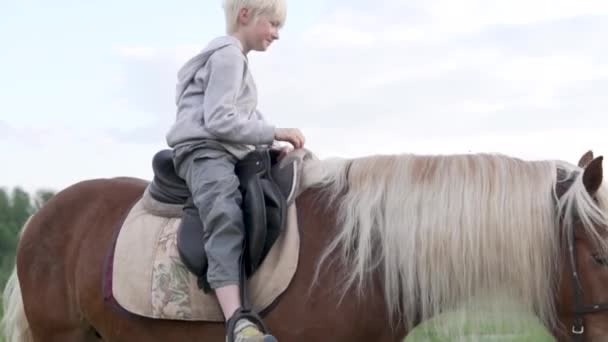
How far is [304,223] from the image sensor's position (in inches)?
150

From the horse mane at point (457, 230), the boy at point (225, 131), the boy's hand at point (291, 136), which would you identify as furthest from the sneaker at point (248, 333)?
the boy's hand at point (291, 136)

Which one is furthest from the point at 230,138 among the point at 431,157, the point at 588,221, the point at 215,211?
the point at 588,221

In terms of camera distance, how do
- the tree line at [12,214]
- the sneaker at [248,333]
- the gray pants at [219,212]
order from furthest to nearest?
the tree line at [12,214], the gray pants at [219,212], the sneaker at [248,333]

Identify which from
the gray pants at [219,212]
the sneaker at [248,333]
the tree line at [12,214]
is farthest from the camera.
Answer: the tree line at [12,214]

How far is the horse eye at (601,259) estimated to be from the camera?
11.5 feet

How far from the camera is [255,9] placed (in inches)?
155

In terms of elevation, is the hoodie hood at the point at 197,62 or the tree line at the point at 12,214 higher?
the hoodie hood at the point at 197,62

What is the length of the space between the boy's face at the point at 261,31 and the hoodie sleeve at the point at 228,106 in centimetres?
14

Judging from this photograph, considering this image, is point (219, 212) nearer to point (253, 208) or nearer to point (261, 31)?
point (253, 208)

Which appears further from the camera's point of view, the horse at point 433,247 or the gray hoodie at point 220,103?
the gray hoodie at point 220,103

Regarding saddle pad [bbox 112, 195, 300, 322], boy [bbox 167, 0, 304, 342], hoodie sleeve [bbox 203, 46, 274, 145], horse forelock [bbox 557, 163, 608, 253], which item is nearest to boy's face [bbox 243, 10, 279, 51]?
boy [bbox 167, 0, 304, 342]

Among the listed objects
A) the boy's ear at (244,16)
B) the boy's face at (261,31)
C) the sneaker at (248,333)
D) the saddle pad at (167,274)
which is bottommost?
the sneaker at (248,333)

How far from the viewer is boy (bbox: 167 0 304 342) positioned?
3.67 meters

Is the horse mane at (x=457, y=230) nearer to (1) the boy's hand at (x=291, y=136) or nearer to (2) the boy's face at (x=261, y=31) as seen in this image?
(1) the boy's hand at (x=291, y=136)
